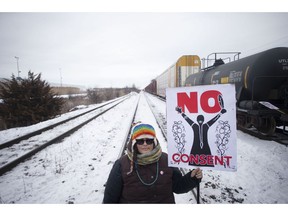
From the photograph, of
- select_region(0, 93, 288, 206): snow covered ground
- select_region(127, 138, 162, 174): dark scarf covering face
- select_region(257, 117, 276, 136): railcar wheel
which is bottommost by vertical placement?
select_region(0, 93, 288, 206): snow covered ground

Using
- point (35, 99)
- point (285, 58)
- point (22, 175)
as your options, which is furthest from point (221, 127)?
point (35, 99)

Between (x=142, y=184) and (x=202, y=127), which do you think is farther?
(x=202, y=127)

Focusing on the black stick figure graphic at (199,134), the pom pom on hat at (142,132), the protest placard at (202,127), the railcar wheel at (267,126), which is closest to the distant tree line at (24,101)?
the pom pom on hat at (142,132)

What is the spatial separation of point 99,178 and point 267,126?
6.48 meters

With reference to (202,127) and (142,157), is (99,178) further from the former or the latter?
(202,127)

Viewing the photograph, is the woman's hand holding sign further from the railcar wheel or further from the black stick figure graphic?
the railcar wheel

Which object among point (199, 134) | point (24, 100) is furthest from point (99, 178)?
point (24, 100)

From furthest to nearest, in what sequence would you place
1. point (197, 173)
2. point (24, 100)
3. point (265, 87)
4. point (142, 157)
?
point (24, 100)
point (265, 87)
point (197, 173)
point (142, 157)

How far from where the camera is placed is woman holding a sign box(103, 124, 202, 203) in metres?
1.85

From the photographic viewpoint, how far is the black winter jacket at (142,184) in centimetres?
185

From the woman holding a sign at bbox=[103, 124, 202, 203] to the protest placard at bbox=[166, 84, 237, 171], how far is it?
19 centimetres

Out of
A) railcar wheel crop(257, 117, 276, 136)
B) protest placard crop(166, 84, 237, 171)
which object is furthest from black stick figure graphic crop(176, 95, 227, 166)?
railcar wheel crop(257, 117, 276, 136)

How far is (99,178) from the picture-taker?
12.2ft

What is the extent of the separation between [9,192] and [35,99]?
9.50 meters
